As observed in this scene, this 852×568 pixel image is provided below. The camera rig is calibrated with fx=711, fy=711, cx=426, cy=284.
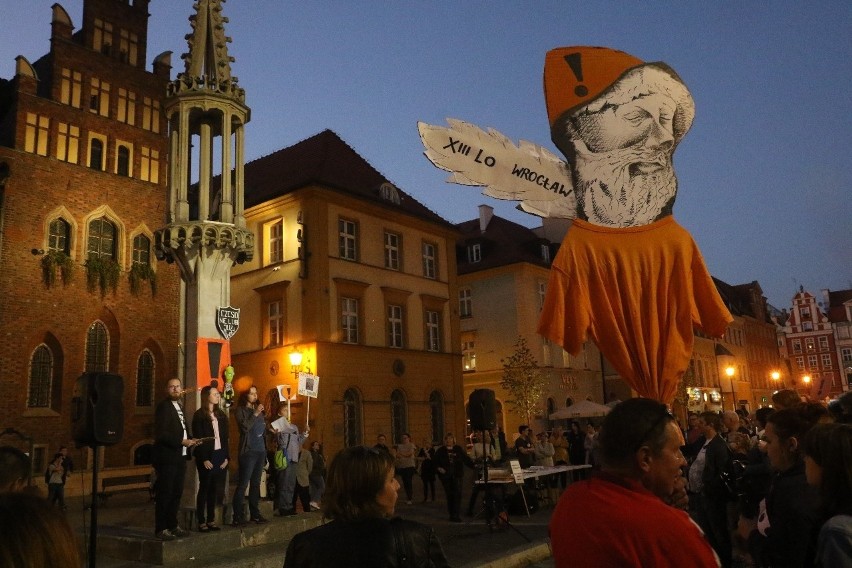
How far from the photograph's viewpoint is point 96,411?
630 cm

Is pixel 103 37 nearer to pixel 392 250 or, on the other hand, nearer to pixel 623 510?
pixel 392 250

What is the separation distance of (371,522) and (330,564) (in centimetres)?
22

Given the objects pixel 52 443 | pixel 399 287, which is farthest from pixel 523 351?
pixel 52 443

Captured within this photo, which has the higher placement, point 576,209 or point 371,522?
point 576,209

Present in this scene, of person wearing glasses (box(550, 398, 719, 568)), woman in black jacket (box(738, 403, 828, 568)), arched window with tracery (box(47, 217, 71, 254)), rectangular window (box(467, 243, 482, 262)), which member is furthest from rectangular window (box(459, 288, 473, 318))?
person wearing glasses (box(550, 398, 719, 568))

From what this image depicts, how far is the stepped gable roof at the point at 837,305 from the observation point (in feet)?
259

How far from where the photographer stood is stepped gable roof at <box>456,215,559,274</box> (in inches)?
1500

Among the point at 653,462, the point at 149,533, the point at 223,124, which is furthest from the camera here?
the point at 223,124

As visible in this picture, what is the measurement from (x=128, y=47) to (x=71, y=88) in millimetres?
3276

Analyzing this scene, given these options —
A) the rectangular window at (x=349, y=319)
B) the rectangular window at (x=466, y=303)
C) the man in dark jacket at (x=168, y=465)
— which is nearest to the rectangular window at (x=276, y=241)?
the rectangular window at (x=349, y=319)

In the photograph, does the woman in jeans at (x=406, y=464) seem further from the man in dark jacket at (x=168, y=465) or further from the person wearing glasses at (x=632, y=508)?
the person wearing glasses at (x=632, y=508)

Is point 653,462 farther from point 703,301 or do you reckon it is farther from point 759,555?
point 703,301

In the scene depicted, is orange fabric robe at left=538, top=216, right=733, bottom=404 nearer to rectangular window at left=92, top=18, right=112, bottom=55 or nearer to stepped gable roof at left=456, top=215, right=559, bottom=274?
rectangular window at left=92, top=18, right=112, bottom=55

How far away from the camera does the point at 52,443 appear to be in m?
21.9
